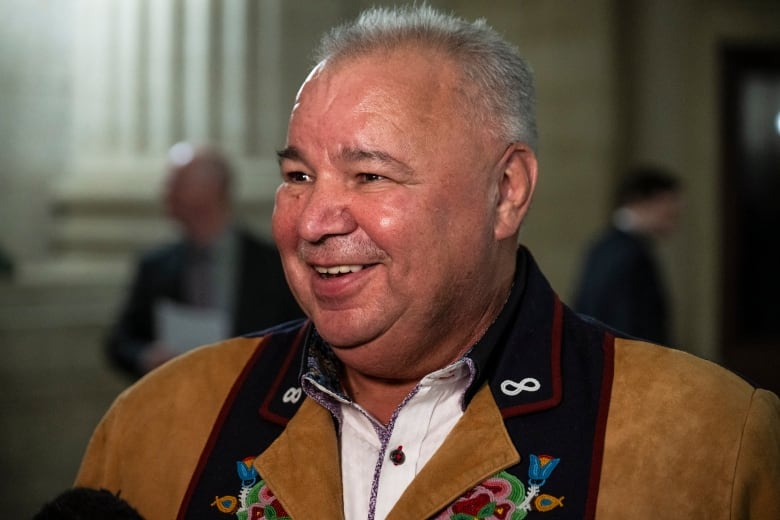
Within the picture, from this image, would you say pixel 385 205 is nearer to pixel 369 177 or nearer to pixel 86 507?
pixel 369 177

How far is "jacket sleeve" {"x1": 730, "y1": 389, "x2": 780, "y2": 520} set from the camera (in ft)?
5.82

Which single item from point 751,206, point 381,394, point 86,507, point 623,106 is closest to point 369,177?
point 381,394

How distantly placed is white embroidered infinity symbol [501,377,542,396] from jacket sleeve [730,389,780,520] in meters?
0.32

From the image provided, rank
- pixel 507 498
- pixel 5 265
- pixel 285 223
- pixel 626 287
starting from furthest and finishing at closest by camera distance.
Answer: pixel 626 287, pixel 5 265, pixel 285 223, pixel 507 498

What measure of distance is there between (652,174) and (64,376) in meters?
2.71

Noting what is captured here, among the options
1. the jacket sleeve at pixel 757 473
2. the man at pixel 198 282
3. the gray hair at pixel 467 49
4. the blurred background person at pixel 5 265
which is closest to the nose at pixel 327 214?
the gray hair at pixel 467 49

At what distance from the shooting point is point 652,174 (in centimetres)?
550

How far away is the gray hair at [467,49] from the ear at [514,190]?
0.03m

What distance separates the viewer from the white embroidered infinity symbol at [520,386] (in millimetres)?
1888

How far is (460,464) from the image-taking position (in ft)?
5.90

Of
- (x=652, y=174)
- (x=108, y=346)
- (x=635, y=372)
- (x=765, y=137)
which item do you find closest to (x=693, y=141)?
(x=765, y=137)

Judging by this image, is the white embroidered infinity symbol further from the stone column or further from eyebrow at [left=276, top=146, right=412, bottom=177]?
the stone column

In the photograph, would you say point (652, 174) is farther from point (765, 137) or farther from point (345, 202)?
point (345, 202)

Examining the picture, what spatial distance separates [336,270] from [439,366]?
0.80ft
